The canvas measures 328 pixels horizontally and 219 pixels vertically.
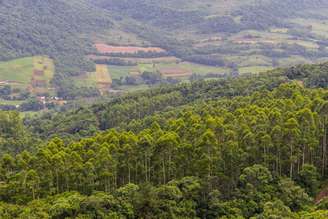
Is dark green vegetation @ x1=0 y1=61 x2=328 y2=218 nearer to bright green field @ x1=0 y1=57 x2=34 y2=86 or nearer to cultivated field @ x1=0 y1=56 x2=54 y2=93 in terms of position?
cultivated field @ x1=0 y1=56 x2=54 y2=93

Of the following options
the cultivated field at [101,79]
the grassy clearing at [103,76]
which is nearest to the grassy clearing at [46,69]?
the cultivated field at [101,79]

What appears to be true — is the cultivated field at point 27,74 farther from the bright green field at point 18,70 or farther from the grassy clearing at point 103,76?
the grassy clearing at point 103,76

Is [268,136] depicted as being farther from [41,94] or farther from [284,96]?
[41,94]

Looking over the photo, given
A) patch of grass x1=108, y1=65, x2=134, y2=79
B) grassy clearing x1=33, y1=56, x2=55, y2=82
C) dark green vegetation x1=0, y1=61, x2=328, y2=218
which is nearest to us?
dark green vegetation x1=0, y1=61, x2=328, y2=218

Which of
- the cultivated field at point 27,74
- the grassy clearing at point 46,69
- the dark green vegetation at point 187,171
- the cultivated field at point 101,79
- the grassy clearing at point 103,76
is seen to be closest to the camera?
the dark green vegetation at point 187,171

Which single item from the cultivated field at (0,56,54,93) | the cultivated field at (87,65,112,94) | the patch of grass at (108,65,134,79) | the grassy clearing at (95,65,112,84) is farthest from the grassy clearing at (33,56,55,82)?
the patch of grass at (108,65,134,79)

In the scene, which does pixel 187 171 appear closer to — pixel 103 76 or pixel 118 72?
pixel 103 76

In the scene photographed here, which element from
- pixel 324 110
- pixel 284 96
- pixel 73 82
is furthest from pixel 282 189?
pixel 73 82

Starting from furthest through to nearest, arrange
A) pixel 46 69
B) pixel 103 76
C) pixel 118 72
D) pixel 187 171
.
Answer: pixel 118 72 < pixel 46 69 < pixel 103 76 < pixel 187 171

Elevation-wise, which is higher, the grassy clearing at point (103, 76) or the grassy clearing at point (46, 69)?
the grassy clearing at point (46, 69)

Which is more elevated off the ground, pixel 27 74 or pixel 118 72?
pixel 27 74

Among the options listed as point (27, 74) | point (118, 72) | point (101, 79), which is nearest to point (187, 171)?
point (27, 74)
